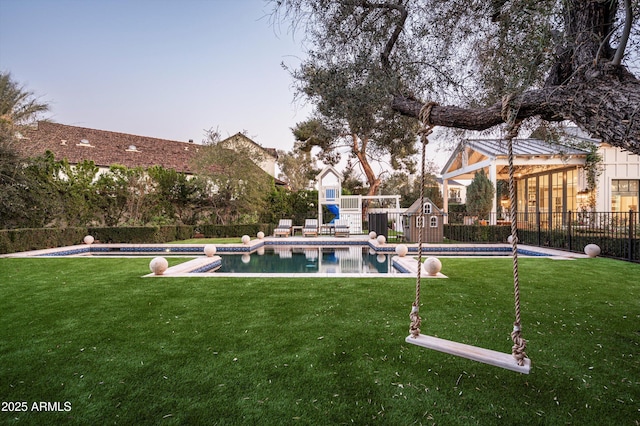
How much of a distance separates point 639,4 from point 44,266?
36.0 feet

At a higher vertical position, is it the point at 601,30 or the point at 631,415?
the point at 601,30

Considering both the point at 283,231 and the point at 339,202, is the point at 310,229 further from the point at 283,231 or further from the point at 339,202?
the point at 339,202

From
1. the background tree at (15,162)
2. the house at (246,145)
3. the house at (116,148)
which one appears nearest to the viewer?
the background tree at (15,162)

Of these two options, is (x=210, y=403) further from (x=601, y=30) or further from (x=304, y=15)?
(x=304, y=15)

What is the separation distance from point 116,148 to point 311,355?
2435 cm

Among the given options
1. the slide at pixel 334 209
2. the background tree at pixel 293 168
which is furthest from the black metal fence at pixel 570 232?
the background tree at pixel 293 168

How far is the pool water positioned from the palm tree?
9511 millimetres

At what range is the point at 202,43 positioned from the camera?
12.3m

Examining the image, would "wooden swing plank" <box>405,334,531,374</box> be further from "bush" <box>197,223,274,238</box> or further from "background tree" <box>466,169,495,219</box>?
"bush" <box>197,223,274,238</box>

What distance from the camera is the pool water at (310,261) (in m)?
8.87

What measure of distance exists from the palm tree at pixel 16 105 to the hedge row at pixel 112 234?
4110mm

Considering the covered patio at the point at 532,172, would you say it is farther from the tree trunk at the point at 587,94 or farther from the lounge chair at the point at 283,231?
the tree trunk at the point at 587,94

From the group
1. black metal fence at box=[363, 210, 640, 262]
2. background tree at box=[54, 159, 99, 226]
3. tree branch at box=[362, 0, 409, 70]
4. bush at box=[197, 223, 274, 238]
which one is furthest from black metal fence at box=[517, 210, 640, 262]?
background tree at box=[54, 159, 99, 226]

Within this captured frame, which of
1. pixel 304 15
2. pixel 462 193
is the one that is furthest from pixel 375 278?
pixel 462 193
